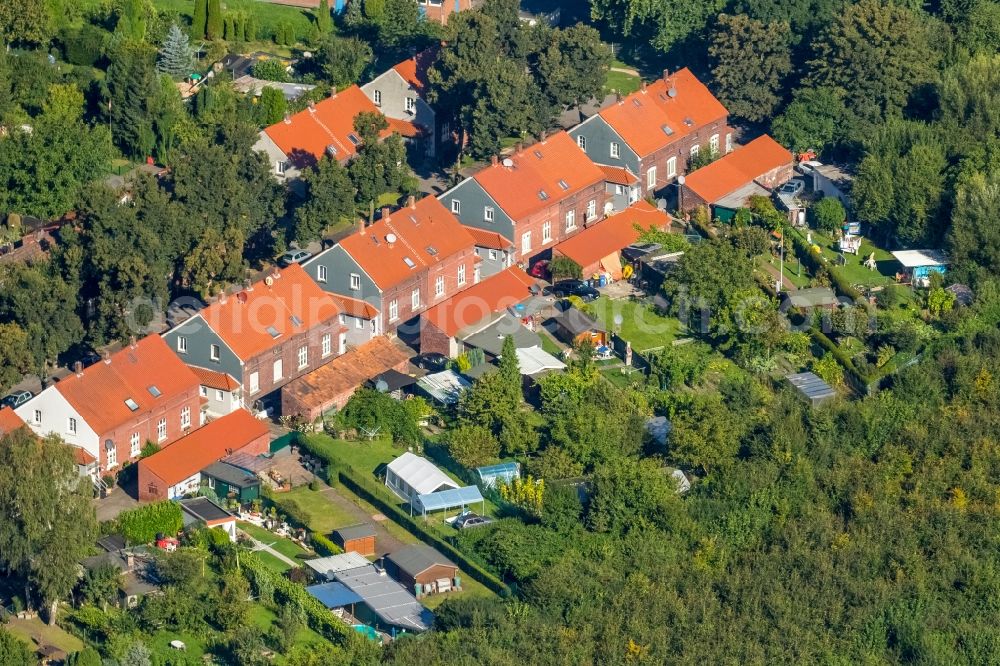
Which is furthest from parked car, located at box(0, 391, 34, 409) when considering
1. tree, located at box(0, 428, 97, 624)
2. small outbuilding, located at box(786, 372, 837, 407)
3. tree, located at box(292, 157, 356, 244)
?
small outbuilding, located at box(786, 372, 837, 407)

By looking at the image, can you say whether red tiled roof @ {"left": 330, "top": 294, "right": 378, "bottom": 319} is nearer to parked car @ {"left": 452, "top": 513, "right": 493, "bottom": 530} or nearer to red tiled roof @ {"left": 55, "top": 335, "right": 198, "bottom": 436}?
red tiled roof @ {"left": 55, "top": 335, "right": 198, "bottom": 436}

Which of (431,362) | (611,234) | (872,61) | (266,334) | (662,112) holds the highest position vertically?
(872,61)

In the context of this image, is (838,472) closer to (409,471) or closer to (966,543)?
(966,543)

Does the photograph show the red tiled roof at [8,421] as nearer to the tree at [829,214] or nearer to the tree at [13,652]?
the tree at [13,652]

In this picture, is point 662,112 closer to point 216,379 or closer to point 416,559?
point 216,379

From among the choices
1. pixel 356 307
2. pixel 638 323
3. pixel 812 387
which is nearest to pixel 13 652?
pixel 356 307

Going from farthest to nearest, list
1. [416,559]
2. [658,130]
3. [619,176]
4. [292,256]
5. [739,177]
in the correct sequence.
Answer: [658,130] < [739,177] < [619,176] < [292,256] < [416,559]

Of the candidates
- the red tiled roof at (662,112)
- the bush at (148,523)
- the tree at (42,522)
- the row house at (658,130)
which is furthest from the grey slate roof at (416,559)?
the red tiled roof at (662,112)

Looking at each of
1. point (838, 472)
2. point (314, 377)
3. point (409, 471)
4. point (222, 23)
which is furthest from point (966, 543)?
point (222, 23)
